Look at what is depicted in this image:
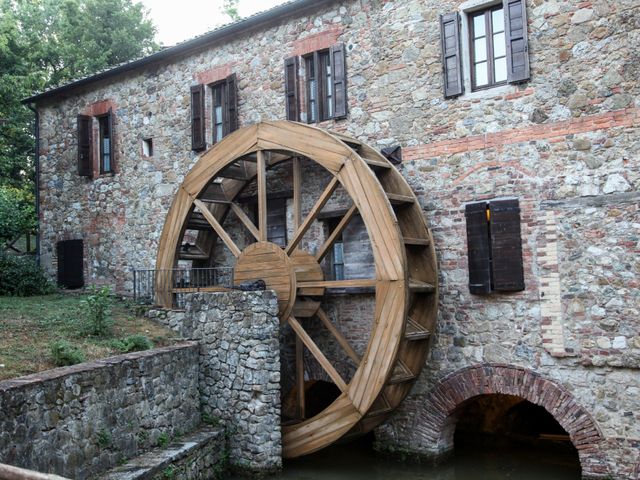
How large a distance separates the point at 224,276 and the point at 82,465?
484 centimetres

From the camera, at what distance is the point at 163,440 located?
7125 mm

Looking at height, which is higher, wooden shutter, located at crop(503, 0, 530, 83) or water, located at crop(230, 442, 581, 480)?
wooden shutter, located at crop(503, 0, 530, 83)

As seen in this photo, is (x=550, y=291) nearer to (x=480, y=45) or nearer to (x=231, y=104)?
(x=480, y=45)

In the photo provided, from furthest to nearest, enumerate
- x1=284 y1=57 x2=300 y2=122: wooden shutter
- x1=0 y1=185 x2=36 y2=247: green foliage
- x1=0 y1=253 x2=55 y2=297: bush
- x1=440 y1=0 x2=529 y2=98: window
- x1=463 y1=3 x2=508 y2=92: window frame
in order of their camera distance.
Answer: x1=0 y1=185 x2=36 y2=247: green foliage
x1=0 y1=253 x2=55 y2=297: bush
x1=284 y1=57 x2=300 y2=122: wooden shutter
x1=463 y1=3 x2=508 y2=92: window frame
x1=440 y1=0 x2=529 y2=98: window

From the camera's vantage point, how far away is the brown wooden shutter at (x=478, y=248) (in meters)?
7.82

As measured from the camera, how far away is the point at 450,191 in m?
8.21

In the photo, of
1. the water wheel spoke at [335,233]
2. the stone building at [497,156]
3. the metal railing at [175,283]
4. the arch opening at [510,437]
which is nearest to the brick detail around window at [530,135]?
the stone building at [497,156]

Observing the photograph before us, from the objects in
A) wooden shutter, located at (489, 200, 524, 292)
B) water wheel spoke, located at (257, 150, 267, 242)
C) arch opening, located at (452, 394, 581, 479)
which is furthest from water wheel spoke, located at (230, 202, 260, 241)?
arch opening, located at (452, 394, 581, 479)

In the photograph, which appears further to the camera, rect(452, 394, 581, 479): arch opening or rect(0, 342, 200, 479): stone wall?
rect(452, 394, 581, 479): arch opening

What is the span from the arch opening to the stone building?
2.60ft

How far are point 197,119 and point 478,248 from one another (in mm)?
5123

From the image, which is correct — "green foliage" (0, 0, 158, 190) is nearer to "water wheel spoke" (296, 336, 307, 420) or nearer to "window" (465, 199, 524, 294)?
"water wheel spoke" (296, 336, 307, 420)

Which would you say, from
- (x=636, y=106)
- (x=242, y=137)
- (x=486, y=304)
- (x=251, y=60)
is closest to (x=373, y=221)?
(x=486, y=304)

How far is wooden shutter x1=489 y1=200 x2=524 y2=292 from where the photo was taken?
761 cm
